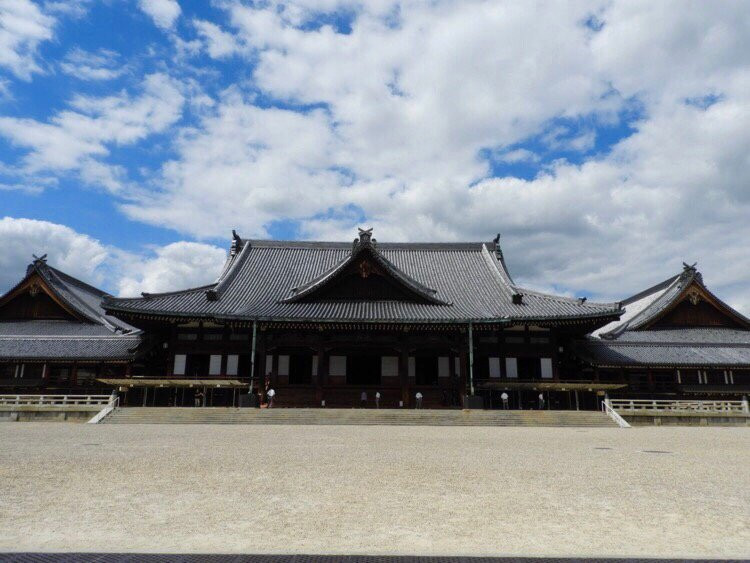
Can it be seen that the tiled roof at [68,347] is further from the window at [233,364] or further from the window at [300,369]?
the window at [300,369]

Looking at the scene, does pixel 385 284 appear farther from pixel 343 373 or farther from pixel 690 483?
pixel 690 483

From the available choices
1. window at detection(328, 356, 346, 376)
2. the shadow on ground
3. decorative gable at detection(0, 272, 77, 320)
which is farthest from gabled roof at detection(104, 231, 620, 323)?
the shadow on ground

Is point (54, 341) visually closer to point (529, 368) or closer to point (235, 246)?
point (235, 246)

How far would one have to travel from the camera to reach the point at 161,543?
17.1 ft

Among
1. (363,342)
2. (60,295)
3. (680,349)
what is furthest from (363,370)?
(60,295)

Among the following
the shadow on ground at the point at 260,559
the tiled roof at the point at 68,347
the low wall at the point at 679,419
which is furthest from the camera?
the tiled roof at the point at 68,347

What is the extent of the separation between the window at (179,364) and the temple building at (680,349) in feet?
76.7

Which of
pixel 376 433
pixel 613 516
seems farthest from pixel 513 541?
pixel 376 433

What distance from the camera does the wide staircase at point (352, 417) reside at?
74.3 ft

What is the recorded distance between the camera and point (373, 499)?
24.2 ft

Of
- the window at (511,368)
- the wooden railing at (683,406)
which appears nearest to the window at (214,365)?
the window at (511,368)

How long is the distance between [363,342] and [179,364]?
10.7 meters

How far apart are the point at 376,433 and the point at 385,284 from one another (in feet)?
49.4

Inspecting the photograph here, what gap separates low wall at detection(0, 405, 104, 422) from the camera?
930 inches
